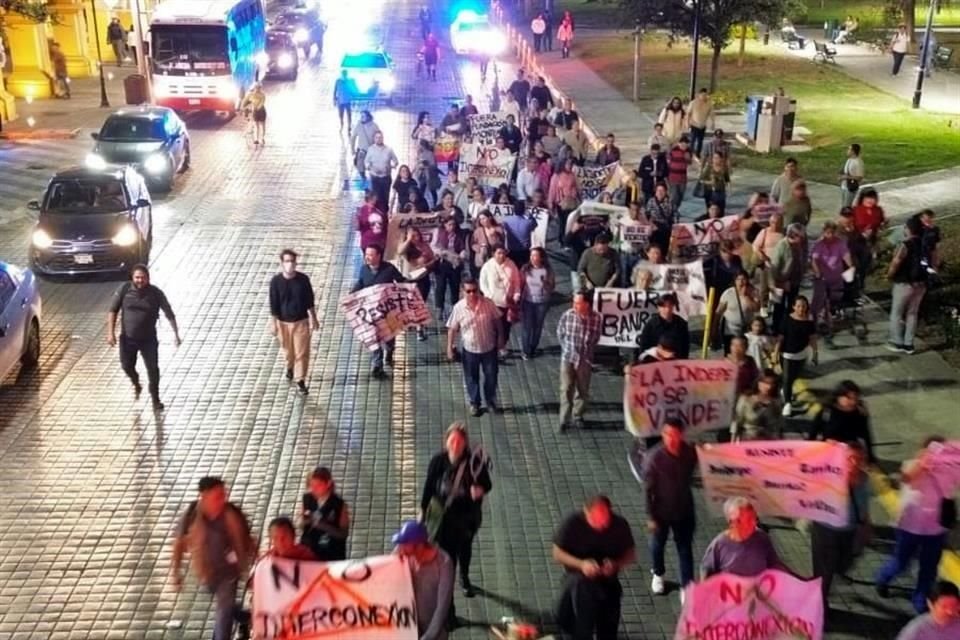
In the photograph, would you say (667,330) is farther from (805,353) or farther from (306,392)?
(306,392)

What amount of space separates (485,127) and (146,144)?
7262mm

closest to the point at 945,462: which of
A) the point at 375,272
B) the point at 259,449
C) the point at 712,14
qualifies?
the point at 259,449

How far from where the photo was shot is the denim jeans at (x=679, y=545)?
29.0 ft

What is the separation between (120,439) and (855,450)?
7468mm

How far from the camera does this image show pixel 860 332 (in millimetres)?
15211

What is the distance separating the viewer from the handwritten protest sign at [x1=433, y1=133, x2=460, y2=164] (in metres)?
23.0

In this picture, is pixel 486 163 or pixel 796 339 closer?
pixel 796 339

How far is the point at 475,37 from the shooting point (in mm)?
48625

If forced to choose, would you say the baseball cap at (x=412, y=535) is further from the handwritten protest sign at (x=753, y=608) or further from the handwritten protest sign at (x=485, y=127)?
the handwritten protest sign at (x=485, y=127)

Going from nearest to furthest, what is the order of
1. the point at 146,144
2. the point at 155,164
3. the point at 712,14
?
the point at 155,164 < the point at 146,144 < the point at 712,14

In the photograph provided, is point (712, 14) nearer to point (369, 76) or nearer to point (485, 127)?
point (369, 76)

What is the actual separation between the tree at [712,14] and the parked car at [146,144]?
13978 millimetres

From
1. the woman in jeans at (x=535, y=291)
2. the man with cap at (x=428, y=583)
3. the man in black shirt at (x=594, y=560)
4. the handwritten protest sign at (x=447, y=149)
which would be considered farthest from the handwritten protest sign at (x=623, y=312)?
the handwritten protest sign at (x=447, y=149)

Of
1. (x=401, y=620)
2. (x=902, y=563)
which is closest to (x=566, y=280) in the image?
(x=902, y=563)
